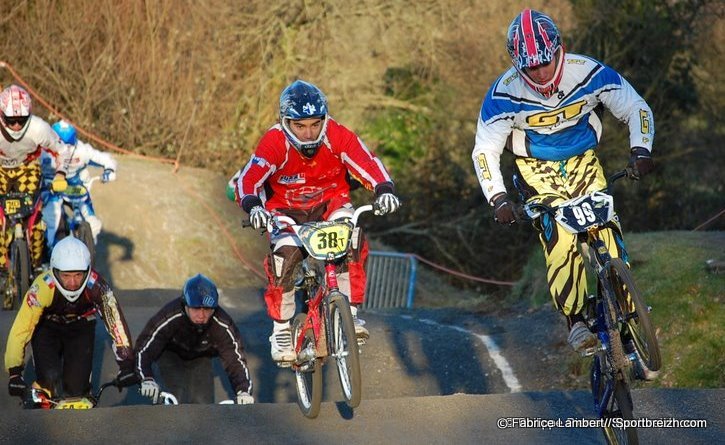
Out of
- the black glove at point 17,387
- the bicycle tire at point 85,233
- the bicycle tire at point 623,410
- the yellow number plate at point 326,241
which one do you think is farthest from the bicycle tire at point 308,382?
the bicycle tire at point 85,233

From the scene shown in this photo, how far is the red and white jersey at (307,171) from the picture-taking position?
9242 millimetres

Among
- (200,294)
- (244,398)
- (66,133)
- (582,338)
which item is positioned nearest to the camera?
(582,338)

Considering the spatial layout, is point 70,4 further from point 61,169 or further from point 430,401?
point 430,401

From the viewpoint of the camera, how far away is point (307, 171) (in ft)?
31.1

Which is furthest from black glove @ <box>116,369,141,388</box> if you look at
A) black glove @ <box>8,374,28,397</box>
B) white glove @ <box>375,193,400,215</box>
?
white glove @ <box>375,193,400,215</box>

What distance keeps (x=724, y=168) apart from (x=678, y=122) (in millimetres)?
1562

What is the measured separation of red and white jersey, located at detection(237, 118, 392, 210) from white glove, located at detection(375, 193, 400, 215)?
0.36 m

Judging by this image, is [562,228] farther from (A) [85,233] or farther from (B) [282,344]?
(A) [85,233]

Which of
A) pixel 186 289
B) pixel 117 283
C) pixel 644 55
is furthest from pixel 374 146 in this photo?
pixel 186 289

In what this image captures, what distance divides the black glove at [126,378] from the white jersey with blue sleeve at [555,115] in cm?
345

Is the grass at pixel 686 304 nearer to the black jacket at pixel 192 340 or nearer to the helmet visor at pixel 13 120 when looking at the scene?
the black jacket at pixel 192 340

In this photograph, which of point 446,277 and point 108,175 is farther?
point 446,277

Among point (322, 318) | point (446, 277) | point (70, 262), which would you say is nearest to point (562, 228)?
point (322, 318)

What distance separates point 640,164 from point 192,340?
4.69 m
